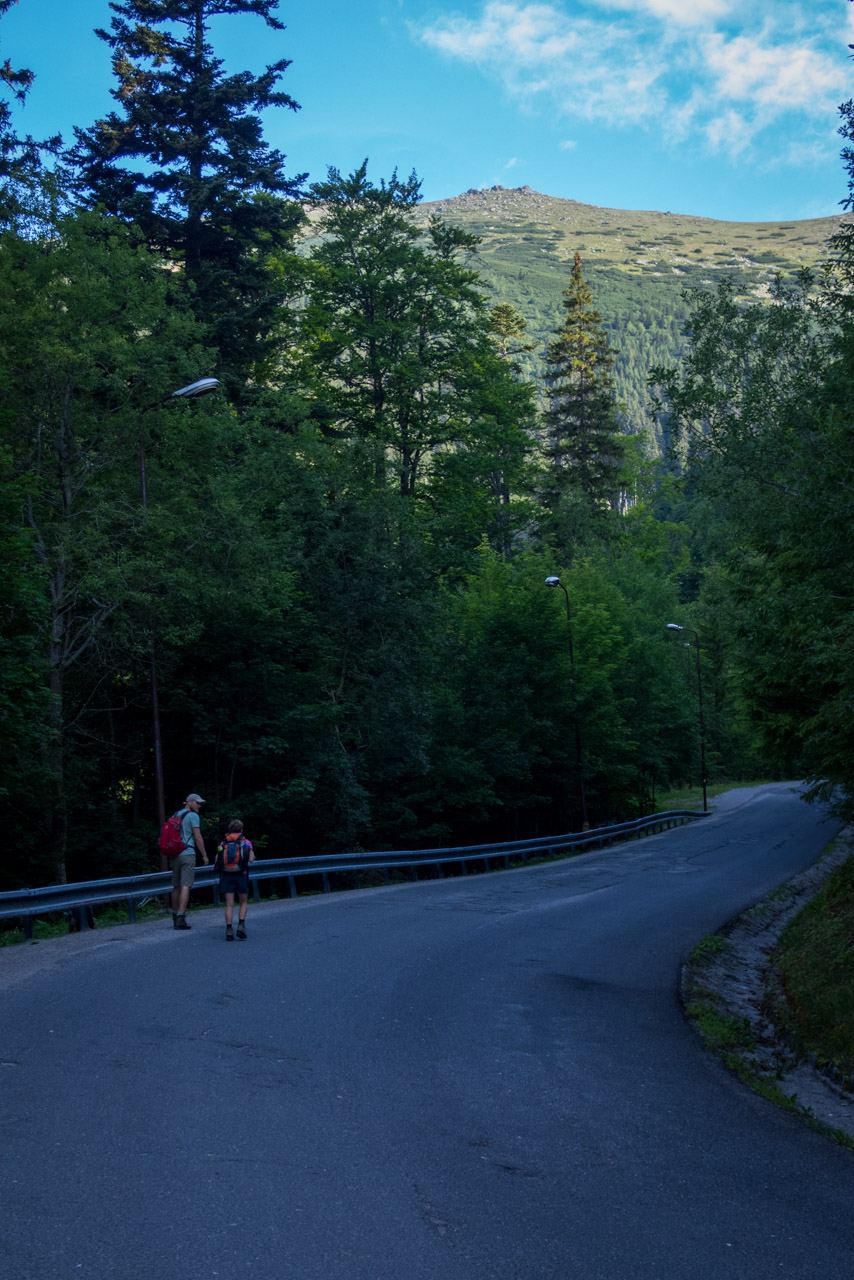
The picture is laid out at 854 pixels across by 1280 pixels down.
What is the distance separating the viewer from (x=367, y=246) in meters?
41.3

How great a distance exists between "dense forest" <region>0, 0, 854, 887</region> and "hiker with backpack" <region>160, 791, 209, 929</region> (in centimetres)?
441

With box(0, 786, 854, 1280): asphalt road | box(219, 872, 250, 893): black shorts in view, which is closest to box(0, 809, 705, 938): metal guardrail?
box(0, 786, 854, 1280): asphalt road

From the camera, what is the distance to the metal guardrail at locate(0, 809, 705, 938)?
14195 mm

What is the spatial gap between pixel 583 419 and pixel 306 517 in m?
42.6

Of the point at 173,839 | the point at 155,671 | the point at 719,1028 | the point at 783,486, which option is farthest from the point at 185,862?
the point at 783,486

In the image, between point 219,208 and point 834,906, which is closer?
point 834,906

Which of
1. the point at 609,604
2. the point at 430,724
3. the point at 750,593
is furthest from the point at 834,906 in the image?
the point at 609,604

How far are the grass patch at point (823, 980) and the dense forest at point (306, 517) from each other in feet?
9.64

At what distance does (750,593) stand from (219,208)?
71.8 feet

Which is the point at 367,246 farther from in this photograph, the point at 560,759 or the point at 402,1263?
the point at 402,1263

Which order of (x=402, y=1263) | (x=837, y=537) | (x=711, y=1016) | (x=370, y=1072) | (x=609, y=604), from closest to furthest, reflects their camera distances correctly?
(x=402, y=1263), (x=370, y=1072), (x=711, y=1016), (x=837, y=537), (x=609, y=604)

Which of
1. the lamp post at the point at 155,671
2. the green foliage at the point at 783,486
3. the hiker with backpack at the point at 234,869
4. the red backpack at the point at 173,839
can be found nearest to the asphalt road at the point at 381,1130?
the hiker with backpack at the point at 234,869

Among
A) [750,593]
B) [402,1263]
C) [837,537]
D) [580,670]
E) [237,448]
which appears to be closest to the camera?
[402,1263]

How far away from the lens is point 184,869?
14.9m
